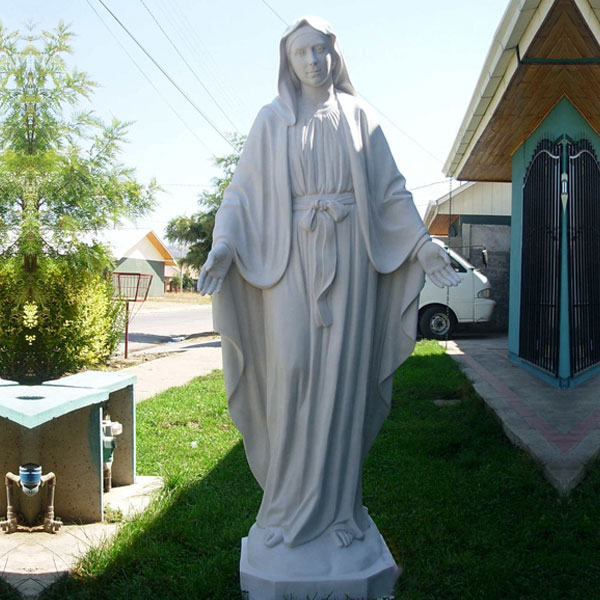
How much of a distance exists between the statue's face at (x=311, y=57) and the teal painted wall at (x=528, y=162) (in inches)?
204

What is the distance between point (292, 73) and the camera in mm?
3307

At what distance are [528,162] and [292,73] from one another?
6548 millimetres

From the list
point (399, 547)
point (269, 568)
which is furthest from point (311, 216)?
point (399, 547)

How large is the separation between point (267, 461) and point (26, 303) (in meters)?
6.91

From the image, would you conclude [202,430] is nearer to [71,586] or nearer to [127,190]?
[71,586]

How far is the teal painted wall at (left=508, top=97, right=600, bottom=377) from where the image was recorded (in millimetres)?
7613

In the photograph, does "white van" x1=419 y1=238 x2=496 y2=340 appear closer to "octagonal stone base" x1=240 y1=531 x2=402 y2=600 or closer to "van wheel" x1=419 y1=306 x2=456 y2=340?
"van wheel" x1=419 y1=306 x2=456 y2=340

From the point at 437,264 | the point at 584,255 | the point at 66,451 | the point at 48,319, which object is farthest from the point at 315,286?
the point at 48,319

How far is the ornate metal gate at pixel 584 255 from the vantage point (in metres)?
7.65

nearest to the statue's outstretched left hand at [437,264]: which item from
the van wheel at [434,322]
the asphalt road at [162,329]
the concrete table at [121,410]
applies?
the concrete table at [121,410]

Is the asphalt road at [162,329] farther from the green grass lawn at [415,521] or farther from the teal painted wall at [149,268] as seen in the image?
the teal painted wall at [149,268]

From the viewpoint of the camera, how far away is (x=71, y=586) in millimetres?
3389

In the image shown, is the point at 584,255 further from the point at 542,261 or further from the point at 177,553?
the point at 177,553

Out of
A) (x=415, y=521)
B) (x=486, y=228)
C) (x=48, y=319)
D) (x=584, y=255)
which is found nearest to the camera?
→ (x=415, y=521)
